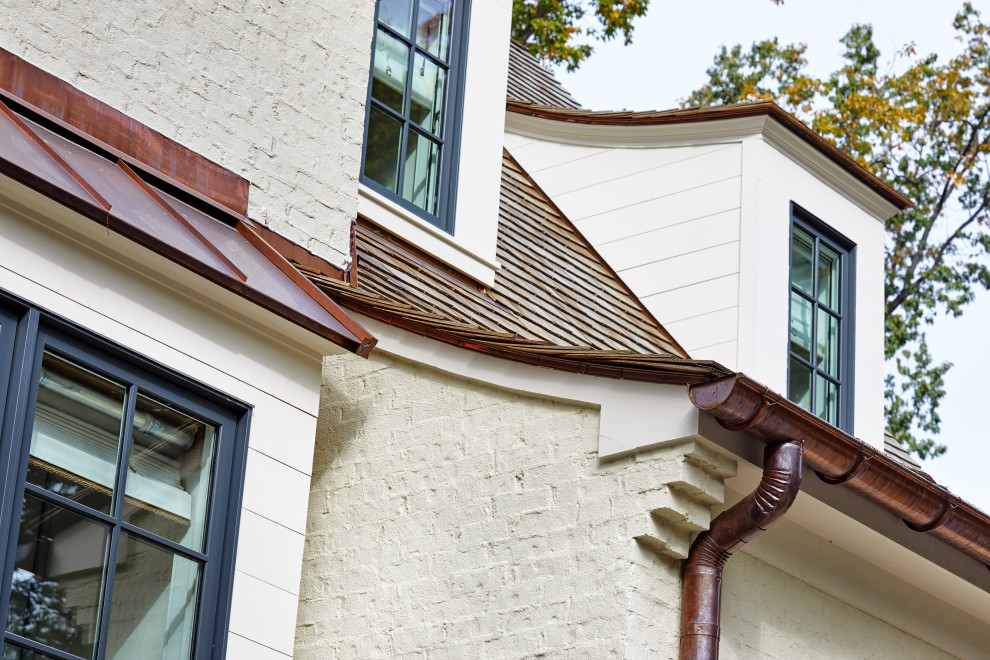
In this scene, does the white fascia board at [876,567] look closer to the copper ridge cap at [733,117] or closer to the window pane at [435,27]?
the copper ridge cap at [733,117]

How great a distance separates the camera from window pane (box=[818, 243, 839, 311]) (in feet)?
28.5

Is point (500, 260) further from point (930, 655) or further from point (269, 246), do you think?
point (930, 655)

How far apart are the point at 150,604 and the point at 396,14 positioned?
148 inches

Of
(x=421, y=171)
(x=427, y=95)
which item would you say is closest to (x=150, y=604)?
(x=421, y=171)

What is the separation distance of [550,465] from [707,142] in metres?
3.59

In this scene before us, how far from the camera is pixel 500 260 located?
797 centimetres

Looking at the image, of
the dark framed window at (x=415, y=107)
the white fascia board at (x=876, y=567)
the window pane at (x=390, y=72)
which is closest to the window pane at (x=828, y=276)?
the white fascia board at (x=876, y=567)

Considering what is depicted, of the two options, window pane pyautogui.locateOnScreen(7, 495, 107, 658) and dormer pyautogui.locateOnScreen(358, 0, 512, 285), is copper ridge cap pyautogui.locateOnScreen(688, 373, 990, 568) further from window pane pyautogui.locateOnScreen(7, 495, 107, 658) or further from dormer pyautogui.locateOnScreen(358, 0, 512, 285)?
dormer pyautogui.locateOnScreen(358, 0, 512, 285)

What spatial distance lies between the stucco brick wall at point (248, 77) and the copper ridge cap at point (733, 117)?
224cm

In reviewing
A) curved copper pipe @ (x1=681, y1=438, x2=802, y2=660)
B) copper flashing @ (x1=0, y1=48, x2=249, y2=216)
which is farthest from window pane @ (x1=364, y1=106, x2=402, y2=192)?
curved copper pipe @ (x1=681, y1=438, x2=802, y2=660)

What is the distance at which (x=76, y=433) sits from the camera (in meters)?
4.91

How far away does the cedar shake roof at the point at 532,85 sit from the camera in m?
10.8

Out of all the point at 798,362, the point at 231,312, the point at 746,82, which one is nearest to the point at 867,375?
the point at 798,362

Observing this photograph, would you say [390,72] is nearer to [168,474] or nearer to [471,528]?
[471,528]
